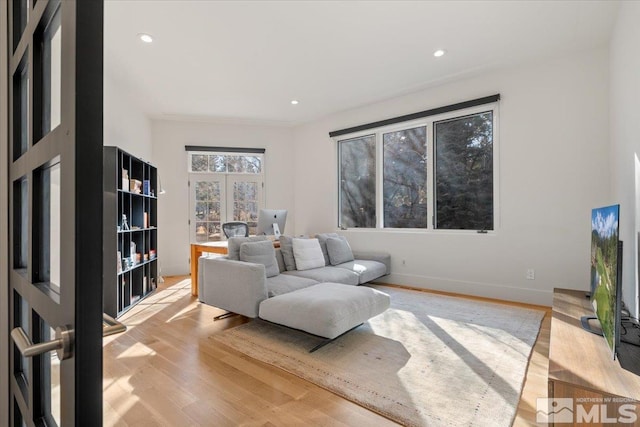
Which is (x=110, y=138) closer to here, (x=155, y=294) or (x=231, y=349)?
(x=155, y=294)

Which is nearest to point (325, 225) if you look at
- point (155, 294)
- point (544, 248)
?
point (155, 294)

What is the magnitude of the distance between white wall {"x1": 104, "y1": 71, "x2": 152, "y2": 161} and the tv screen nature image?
4.71 meters

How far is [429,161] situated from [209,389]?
4.03 meters

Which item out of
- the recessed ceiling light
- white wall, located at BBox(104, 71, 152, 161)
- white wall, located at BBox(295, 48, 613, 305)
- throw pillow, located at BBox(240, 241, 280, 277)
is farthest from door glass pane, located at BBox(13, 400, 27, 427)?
white wall, located at BBox(295, 48, 613, 305)

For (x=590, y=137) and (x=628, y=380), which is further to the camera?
(x=590, y=137)

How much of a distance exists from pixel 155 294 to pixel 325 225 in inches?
118

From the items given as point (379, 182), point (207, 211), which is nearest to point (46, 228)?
point (379, 182)

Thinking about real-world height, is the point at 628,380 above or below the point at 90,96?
below

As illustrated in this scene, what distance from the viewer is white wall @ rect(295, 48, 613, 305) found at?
3.58 m

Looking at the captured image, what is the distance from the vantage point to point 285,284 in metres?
3.34

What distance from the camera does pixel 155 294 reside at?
458 centimetres

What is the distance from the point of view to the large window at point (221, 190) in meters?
6.15

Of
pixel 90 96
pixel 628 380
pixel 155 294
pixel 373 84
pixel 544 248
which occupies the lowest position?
pixel 155 294

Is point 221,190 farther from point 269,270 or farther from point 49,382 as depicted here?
point 49,382
